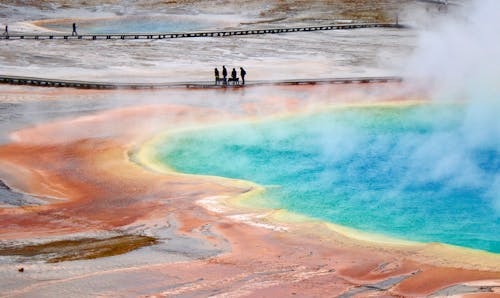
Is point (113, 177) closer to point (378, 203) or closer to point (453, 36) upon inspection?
point (378, 203)

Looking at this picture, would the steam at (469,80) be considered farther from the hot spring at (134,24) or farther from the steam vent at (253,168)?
the hot spring at (134,24)

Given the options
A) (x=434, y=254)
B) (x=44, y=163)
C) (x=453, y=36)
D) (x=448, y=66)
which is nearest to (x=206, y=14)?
(x=453, y=36)

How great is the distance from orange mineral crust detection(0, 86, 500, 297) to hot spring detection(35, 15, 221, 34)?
29894 millimetres

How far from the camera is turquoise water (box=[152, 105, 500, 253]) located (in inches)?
523

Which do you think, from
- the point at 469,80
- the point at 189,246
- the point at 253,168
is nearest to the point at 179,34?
the point at 469,80

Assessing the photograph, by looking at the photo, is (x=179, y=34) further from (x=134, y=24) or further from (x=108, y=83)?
(x=108, y=83)

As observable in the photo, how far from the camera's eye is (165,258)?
1091cm

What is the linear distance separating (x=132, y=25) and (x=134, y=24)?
1.01 feet

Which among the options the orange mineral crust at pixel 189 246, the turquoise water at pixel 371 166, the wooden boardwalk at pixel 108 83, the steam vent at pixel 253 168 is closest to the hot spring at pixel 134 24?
the steam vent at pixel 253 168

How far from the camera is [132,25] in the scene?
49906 mm

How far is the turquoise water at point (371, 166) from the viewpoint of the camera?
13.3 meters

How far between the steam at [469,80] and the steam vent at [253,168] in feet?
0.27

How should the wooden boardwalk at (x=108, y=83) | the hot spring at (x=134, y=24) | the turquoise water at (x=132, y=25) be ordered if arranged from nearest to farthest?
1. the wooden boardwalk at (x=108, y=83)
2. the hot spring at (x=134, y=24)
3. the turquoise water at (x=132, y=25)

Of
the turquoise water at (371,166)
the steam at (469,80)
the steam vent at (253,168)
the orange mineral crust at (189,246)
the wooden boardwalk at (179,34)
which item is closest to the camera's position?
the orange mineral crust at (189,246)
